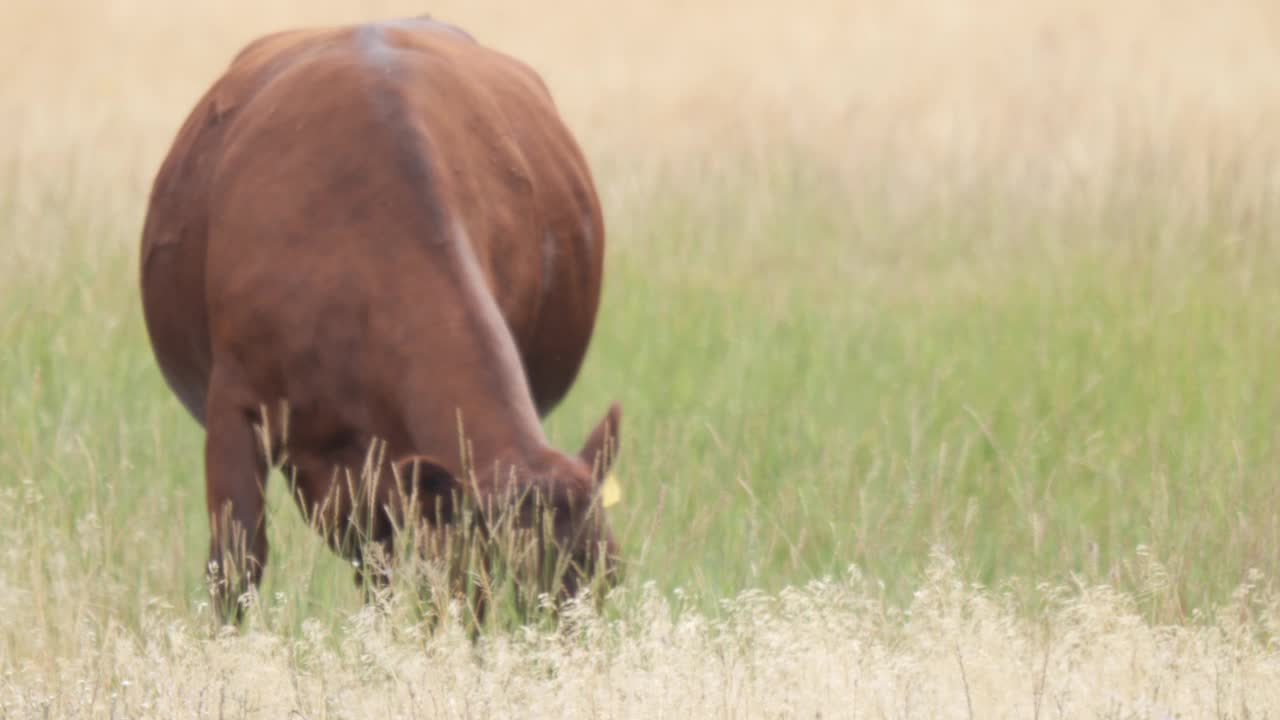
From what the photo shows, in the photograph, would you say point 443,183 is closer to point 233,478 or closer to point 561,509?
point 233,478

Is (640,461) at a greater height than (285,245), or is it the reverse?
(285,245)

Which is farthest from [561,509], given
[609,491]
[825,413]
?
[825,413]

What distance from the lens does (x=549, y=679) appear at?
12.8 ft

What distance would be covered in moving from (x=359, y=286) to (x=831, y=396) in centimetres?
275

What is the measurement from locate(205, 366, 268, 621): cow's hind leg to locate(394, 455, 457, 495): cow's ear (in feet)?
2.51

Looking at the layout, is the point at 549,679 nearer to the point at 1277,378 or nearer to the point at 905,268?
the point at 1277,378

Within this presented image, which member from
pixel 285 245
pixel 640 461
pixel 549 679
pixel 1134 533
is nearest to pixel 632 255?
pixel 640 461

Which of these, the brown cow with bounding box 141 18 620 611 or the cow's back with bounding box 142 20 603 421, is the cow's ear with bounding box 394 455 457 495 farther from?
the cow's back with bounding box 142 20 603 421

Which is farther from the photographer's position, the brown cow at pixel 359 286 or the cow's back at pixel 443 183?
the cow's back at pixel 443 183

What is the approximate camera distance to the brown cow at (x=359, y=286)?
409cm

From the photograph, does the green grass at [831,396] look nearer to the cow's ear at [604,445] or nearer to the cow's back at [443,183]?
the cow's ear at [604,445]

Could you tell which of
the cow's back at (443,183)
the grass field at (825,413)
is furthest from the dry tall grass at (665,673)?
the cow's back at (443,183)

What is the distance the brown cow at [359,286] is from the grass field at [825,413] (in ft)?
Answer: 0.76

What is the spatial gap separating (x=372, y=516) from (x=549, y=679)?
560 millimetres
